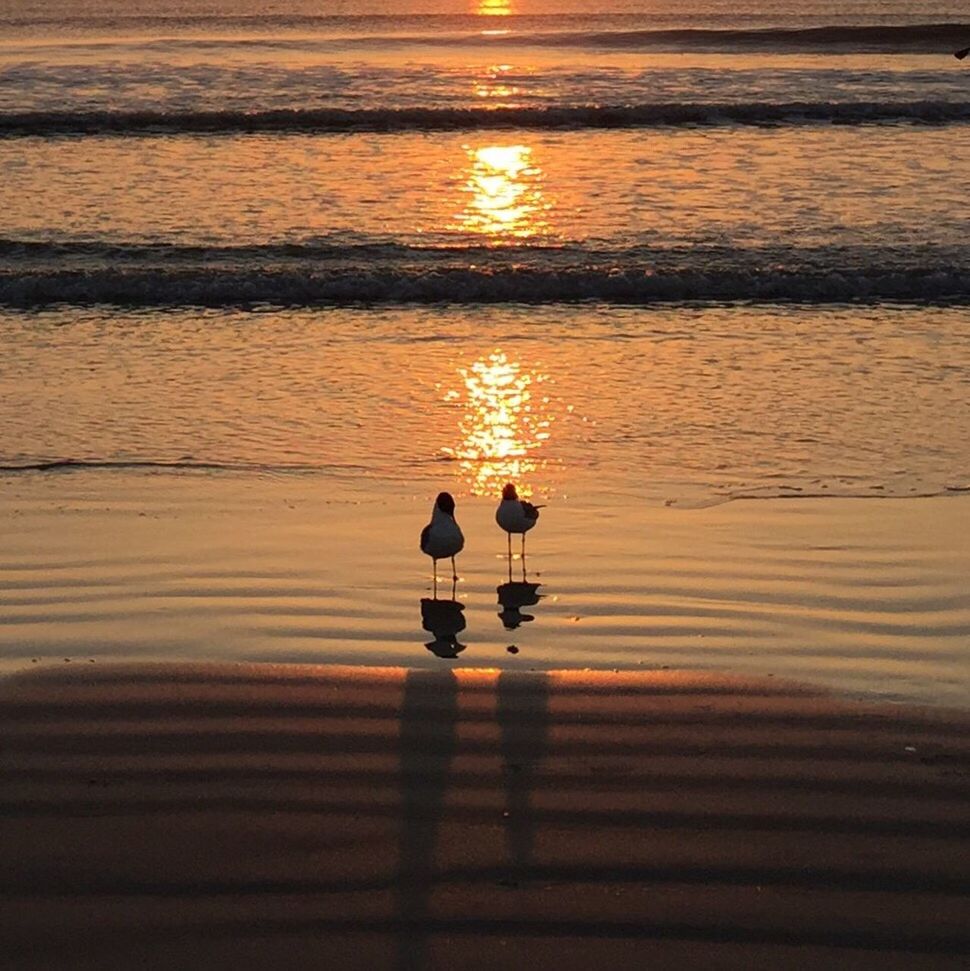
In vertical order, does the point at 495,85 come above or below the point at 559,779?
below

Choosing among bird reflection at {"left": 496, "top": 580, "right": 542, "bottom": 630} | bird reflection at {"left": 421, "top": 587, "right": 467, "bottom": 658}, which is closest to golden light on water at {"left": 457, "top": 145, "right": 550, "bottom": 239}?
bird reflection at {"left": 496, "top": 580, "right": 542, "bottom": 630}

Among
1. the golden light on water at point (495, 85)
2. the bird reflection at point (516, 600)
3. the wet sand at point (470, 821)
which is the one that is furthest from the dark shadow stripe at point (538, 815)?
the golden light on water at point (495, 85)

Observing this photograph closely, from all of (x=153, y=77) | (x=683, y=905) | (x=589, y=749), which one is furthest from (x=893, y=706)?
(x=153, y=77)

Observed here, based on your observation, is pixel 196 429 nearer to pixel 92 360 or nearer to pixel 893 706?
pixel 92 360

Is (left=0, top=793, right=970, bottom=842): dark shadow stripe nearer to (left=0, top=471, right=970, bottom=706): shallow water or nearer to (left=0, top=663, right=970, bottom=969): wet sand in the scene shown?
(left=0, top=663, right=970, bottom=969): wet sand

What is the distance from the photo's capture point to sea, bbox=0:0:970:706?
7.82 m

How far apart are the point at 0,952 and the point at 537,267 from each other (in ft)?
42.6

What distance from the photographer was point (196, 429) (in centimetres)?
1119

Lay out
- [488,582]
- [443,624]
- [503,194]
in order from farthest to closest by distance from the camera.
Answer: [503,194]
[488,582]
[443,624]

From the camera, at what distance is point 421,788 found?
5.94 m

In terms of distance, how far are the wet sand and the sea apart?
460mm

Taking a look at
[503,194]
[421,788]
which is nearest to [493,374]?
[421,788]

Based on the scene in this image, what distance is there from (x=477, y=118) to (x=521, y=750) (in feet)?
74.9

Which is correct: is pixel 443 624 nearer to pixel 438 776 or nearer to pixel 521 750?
pixel 521 750
